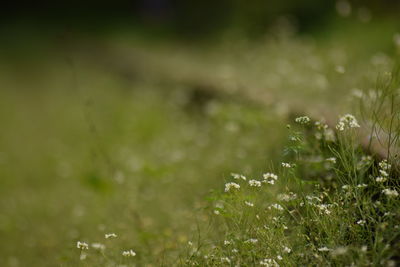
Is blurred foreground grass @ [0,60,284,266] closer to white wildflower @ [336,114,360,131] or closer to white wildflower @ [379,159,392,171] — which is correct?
white wildflower @ [336,114,360,131]

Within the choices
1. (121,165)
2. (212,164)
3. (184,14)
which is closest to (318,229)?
(212,164)

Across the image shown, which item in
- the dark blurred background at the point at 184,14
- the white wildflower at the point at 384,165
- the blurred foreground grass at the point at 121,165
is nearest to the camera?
the white wildflower at the point at 384,165

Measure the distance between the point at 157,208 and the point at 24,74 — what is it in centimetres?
913

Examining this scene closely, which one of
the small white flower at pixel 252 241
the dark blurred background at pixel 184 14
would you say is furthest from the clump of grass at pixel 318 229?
the dark blurred background at pixel 184 14

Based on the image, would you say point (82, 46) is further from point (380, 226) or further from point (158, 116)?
point (380, 226)

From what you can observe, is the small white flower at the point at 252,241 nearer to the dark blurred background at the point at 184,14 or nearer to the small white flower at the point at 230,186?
the small white flower at the point at 230,186

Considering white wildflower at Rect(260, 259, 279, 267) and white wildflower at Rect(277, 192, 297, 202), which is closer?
white wildflower at Rect(260, 259, 279, 267)

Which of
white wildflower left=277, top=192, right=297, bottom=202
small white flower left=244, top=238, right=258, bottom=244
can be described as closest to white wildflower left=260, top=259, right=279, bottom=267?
small white flower left=244, top=238, right=258, bottom=244

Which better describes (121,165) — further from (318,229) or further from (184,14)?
(184,14)

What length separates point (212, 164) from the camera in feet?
15.6

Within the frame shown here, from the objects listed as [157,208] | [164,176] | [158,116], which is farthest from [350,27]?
[157,208]

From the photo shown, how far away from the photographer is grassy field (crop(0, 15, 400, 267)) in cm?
249

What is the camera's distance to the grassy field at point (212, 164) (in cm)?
249

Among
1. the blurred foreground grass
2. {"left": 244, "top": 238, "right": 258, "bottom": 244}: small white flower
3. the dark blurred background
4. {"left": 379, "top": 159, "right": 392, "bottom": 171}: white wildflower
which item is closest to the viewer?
{"left": 244, "top": 238, "right": 258, "bottom": 244}: small white flower
